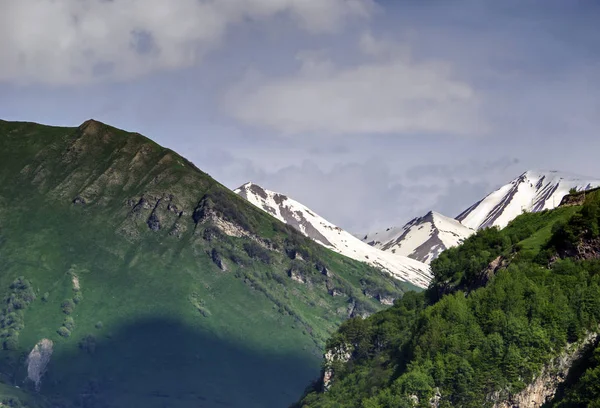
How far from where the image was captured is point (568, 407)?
190 m

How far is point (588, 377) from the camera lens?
187000mm

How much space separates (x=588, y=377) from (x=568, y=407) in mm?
6296
